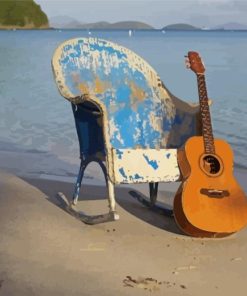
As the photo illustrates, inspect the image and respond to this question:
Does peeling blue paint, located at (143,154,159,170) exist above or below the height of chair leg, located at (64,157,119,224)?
above

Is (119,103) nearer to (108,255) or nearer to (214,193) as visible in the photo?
(214,193)

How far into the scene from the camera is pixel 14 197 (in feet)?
14.0

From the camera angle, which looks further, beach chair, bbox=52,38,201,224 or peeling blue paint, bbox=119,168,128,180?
beach chair, bbox=52,38,201,224

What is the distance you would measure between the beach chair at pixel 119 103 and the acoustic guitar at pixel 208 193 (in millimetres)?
362

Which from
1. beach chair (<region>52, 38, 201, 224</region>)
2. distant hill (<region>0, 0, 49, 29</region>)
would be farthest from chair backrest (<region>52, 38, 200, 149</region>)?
distant hill (<region>0, 0, 49, 29</region>)

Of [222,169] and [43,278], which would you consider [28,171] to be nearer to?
[222,169]

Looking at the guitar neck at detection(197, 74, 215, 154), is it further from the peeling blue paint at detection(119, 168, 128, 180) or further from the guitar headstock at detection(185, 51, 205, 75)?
the peeling blue paint at detection(119, 168, 128, 180)

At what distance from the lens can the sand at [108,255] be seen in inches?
115

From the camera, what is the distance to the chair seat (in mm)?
3596

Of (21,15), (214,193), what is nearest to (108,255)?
(214,193)

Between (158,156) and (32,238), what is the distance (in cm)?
85

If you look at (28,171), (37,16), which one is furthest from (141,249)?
(37,16)

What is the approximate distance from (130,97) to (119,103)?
9 centimetres

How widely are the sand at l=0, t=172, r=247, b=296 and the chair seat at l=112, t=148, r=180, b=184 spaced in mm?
332
